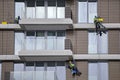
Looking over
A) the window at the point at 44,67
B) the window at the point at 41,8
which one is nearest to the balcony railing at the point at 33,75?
the window at the point at 44,67

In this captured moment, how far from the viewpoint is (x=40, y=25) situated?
43000 mm

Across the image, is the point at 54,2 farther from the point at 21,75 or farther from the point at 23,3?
the point at 21,75

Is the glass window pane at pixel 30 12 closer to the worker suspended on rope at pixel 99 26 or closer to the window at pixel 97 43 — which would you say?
the window at pixel 97 43

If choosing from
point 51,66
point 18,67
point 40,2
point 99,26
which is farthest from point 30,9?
point 99,26

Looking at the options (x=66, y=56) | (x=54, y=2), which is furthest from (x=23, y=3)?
(x=66, y=56)

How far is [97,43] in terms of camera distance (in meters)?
44.0

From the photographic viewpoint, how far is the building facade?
141 feet

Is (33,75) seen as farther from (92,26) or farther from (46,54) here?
(92,26)

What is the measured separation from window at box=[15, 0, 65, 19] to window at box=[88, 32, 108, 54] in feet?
8.57

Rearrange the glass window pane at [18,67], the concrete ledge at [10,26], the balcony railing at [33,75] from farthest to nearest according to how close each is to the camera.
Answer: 1. the concrete ledge at [10,26]
2. the glass window pane at [18,67]
3. the balcony railing at [33,75]

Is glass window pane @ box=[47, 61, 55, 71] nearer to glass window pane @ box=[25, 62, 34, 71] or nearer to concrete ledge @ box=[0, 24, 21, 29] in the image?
glass window pane @ box=[25, 62, 34, 71]

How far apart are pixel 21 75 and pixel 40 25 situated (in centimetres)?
389

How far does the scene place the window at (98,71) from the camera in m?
43.2

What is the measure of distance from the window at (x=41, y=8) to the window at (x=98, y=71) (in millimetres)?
4321
